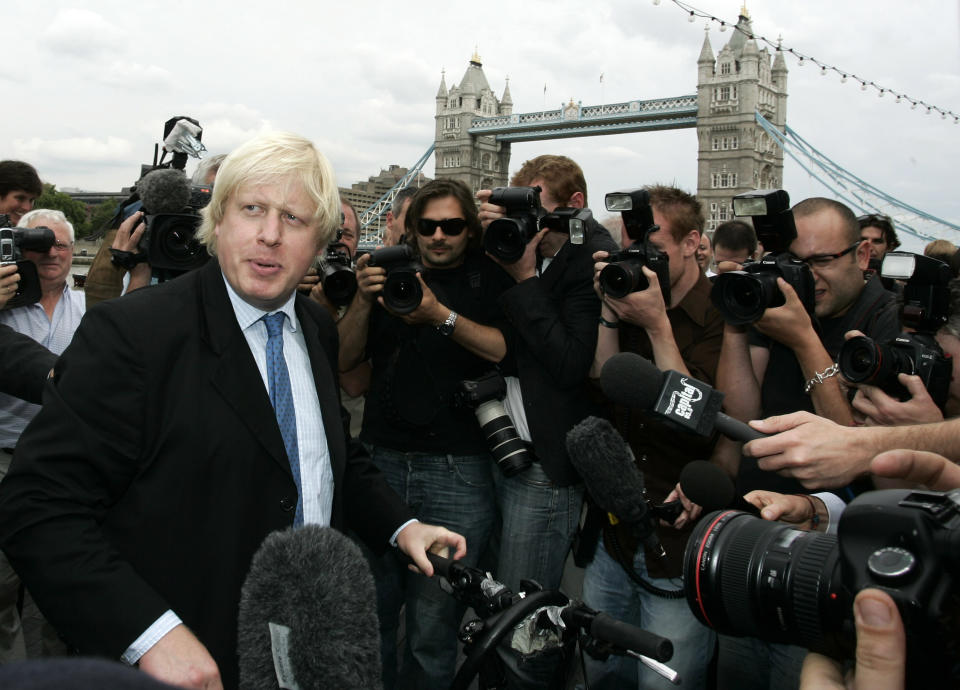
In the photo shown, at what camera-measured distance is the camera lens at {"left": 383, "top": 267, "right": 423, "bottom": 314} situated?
2.53 meters

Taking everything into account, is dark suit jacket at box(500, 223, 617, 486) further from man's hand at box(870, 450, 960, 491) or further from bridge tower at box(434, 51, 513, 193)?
bridge tower at box(434, 51, 513, 193)

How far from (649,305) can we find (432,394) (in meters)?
0.91

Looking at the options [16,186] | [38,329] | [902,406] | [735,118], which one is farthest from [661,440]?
[735,118]

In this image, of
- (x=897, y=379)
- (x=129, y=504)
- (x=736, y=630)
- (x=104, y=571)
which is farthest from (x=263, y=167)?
(x=897, y=379)

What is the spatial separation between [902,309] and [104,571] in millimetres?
1933

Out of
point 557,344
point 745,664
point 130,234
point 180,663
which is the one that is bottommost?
point 745,664

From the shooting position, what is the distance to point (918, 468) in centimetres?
133

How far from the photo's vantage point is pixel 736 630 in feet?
4.09

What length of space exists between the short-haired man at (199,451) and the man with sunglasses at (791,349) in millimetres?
1051

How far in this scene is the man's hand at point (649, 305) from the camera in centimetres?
221

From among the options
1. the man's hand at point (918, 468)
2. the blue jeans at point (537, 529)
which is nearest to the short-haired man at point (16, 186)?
the blue jeans at point (537, 529)

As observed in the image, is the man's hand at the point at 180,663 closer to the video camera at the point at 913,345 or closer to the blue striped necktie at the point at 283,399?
the blue striped necktie at the point at 283,399

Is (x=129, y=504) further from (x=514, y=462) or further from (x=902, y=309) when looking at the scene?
(x=902, y=309)

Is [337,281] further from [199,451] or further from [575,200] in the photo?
[199,451]
